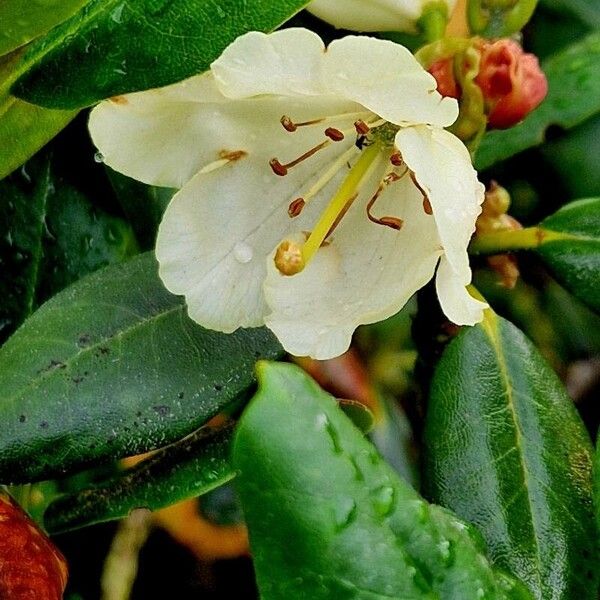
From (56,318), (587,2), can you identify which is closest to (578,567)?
(56,318)

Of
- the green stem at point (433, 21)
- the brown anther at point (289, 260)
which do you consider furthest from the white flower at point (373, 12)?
the brown anther at point (289, 260)

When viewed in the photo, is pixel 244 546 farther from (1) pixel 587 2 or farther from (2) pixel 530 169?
(1) pixel 587 2

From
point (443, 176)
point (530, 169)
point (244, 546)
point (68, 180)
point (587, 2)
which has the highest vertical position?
point (443, 176)

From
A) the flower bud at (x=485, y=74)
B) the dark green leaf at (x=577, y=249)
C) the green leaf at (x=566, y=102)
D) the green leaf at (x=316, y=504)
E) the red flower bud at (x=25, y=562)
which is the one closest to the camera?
the green leaf at (x=316, y=504)

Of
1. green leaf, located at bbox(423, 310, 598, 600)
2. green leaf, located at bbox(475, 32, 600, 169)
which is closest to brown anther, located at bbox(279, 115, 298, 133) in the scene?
green leaf, located at bbox(423, 310, 598, 600)

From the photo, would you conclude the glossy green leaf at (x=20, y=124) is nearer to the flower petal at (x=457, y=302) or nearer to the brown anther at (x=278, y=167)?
the brown anther at (x=278, y=167)

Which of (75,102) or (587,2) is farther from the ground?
(75,102)

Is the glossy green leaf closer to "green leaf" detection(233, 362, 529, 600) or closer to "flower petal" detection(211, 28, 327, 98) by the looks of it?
"flower petal" detection(211, 28, 327, 98)
